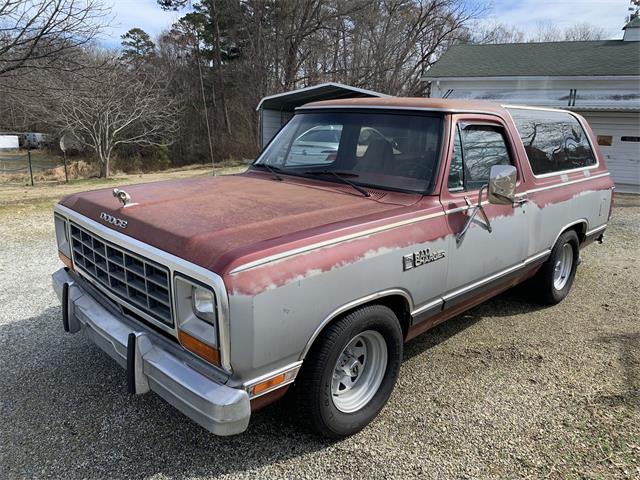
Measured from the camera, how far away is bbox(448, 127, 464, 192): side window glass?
129 inches

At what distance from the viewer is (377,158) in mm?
3438

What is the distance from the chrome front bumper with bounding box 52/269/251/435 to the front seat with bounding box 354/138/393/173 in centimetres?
184

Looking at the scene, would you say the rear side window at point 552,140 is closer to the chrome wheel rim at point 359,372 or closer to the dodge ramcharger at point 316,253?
the dodge ramcharger at point 316,253

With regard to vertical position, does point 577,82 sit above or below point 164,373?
above

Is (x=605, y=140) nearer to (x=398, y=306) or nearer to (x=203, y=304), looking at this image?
(x=398, y=306)

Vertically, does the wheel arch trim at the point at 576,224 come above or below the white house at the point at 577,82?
below

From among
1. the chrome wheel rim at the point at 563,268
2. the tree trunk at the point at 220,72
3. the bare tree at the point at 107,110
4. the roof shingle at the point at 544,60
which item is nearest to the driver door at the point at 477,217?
the chrome wheel rim at the point at 563,268

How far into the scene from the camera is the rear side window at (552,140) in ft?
13.7

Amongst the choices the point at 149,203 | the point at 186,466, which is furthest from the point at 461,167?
the point at 186,466

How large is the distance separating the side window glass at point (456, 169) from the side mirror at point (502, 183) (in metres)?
0.24

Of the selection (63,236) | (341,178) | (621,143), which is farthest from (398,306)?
(621,143)

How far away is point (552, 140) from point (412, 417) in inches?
120

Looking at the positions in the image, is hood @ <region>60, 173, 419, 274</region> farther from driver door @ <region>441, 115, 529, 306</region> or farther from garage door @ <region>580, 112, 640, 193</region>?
garage door @ <region>580, 112, 640, 193</region>

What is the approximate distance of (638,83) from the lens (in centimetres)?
1554
